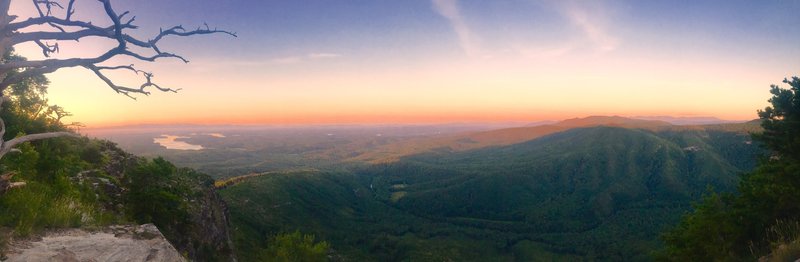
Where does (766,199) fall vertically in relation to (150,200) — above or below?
above

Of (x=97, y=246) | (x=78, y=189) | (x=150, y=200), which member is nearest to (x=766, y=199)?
(x=97, y=246)

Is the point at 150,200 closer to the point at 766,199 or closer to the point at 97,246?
the point at 97,246

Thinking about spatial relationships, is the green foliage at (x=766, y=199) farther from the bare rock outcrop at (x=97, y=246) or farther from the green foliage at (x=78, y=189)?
the green foliage at (x=78, y=189)

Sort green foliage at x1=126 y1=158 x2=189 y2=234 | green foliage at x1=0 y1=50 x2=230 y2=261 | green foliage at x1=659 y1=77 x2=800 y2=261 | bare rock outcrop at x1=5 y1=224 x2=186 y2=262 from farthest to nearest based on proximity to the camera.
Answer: green foliage at x1=126 y1=158 x2=189 y2=234 → green foliage at x1=659 y1=77 x2=800 y2=261 → green foliage at x1=0 y1=50 x2=230 y2=261 → bare rock outcrop at x1=5 y1=224 x2=186 y2=262

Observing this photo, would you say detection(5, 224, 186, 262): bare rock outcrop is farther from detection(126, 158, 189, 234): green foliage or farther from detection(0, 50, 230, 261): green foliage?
detection(126, 158, 189, 234): green foliage

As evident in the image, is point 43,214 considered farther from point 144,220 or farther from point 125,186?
point 125,186

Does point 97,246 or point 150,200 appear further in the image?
point 150,200

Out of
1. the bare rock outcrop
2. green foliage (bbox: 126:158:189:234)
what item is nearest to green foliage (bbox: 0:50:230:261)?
green foliage (bbox: 126:158:189:234)

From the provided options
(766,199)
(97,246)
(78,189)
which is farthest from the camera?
(766,199)
